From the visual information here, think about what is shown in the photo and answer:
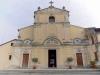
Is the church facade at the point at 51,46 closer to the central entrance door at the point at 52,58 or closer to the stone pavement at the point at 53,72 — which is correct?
the central entrance door at the point at 52,58

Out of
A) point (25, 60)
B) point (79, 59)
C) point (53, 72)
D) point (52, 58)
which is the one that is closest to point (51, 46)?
point (52, 58)

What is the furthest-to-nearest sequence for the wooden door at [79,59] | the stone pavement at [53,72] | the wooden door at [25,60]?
the wooden door at [79,59] → the wooden door at [25,60] → the stone pavement at [53,72]

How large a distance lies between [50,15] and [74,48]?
5.83 metres

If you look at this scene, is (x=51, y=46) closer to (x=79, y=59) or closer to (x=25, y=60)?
(x=25, y=60)

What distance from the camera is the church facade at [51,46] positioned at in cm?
2394

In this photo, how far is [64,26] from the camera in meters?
26.3

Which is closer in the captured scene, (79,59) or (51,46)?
(79,59)

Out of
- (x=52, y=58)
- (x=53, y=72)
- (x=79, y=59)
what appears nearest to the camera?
(x=53, y=72)

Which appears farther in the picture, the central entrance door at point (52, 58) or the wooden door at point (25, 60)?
the central entrance door at point (52, 58)

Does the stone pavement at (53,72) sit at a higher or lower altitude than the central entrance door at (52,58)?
lower

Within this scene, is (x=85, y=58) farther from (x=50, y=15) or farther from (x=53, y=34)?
Result: (x=50, y=15)

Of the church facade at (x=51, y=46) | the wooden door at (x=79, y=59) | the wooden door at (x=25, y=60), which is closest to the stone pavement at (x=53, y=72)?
the church facade at (x=51, y=46)

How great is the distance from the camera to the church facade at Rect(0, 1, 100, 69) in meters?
23.9

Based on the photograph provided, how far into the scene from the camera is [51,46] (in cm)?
2500
